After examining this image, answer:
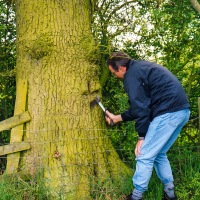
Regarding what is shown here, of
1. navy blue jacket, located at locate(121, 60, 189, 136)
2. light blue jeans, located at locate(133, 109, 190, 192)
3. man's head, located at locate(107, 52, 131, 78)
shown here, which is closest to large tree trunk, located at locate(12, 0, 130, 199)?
man's head, located at locate(107, 52, 131, 78)

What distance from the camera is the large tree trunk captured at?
5.13 meters

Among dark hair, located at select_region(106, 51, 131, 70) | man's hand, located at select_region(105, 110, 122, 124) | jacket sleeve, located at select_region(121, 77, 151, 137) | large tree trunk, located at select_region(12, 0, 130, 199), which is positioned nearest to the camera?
jacket sleeve, located at select_region(121, 77, 151, 137)

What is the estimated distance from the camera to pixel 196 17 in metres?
6.18

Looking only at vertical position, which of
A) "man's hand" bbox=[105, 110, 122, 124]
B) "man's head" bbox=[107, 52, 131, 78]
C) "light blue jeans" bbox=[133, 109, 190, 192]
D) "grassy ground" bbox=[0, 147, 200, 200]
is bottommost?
"grassy ground" bbox=[0, 147, 200, 200]

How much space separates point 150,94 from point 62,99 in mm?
1195

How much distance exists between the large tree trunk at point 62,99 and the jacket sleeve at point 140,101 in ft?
2.98

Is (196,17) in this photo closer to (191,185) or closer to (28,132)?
(191,185)

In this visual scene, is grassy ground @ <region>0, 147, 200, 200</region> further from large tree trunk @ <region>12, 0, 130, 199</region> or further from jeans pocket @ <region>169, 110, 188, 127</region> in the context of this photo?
jeans pocket @ <region>169, 110, 188, 127</region>

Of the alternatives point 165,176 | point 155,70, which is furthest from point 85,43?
point 165,176

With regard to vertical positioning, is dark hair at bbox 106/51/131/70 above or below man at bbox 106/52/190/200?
above

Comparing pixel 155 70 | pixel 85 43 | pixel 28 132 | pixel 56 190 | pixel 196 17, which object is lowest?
pixel 56 190

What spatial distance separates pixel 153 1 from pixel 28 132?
2826mm

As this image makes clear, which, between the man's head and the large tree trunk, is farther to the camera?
the large tree trunk

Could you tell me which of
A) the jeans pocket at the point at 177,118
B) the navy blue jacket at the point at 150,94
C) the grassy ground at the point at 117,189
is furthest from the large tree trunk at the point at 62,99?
the jeans pocket at the point at 177,118
